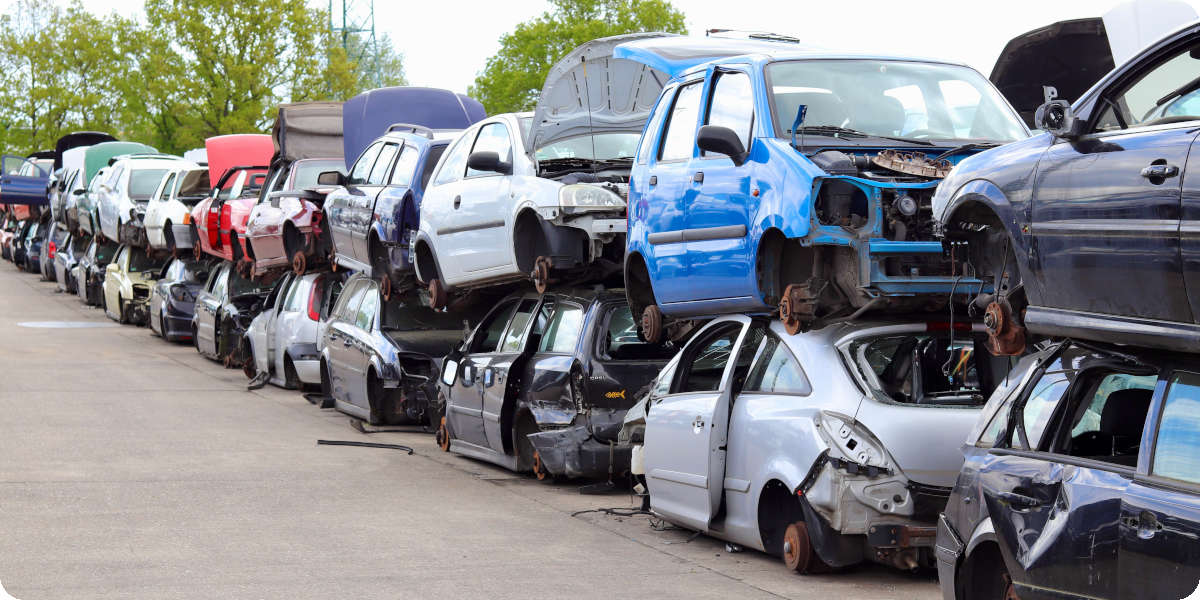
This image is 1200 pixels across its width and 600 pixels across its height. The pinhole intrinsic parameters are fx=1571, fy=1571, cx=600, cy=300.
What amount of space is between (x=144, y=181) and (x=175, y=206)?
13.5 feet

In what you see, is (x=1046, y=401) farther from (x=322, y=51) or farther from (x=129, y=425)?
(x=322, y=51)

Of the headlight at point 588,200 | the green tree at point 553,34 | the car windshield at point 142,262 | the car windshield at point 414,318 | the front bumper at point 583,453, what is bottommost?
the front bumper at point 583,453

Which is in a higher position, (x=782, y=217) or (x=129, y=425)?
(x=782, y=217)

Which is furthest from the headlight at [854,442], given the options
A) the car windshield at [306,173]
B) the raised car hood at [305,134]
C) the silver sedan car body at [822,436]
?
the raised car hood at [305,134]

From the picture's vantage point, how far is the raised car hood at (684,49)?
444 inches

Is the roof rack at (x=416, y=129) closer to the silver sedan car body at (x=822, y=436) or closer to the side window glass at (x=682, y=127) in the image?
the side window glass at (x=682, y=127)

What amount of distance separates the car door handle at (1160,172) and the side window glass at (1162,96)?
420mm

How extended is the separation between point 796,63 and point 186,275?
734 inches

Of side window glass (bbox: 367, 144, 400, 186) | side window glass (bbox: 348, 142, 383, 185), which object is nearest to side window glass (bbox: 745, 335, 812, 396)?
side window glass (bbox: 367, 144, 400, 186)

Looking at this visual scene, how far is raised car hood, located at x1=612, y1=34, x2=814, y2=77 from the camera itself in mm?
11289

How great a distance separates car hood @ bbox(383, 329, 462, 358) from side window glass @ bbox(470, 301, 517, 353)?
203 centimetres

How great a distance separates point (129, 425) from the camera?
51.9 feet

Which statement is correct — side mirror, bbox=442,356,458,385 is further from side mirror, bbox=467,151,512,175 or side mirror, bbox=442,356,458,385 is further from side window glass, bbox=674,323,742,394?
side window glass, bbox=674,323,742,394

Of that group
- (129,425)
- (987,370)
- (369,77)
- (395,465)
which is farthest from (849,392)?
(369,77)
